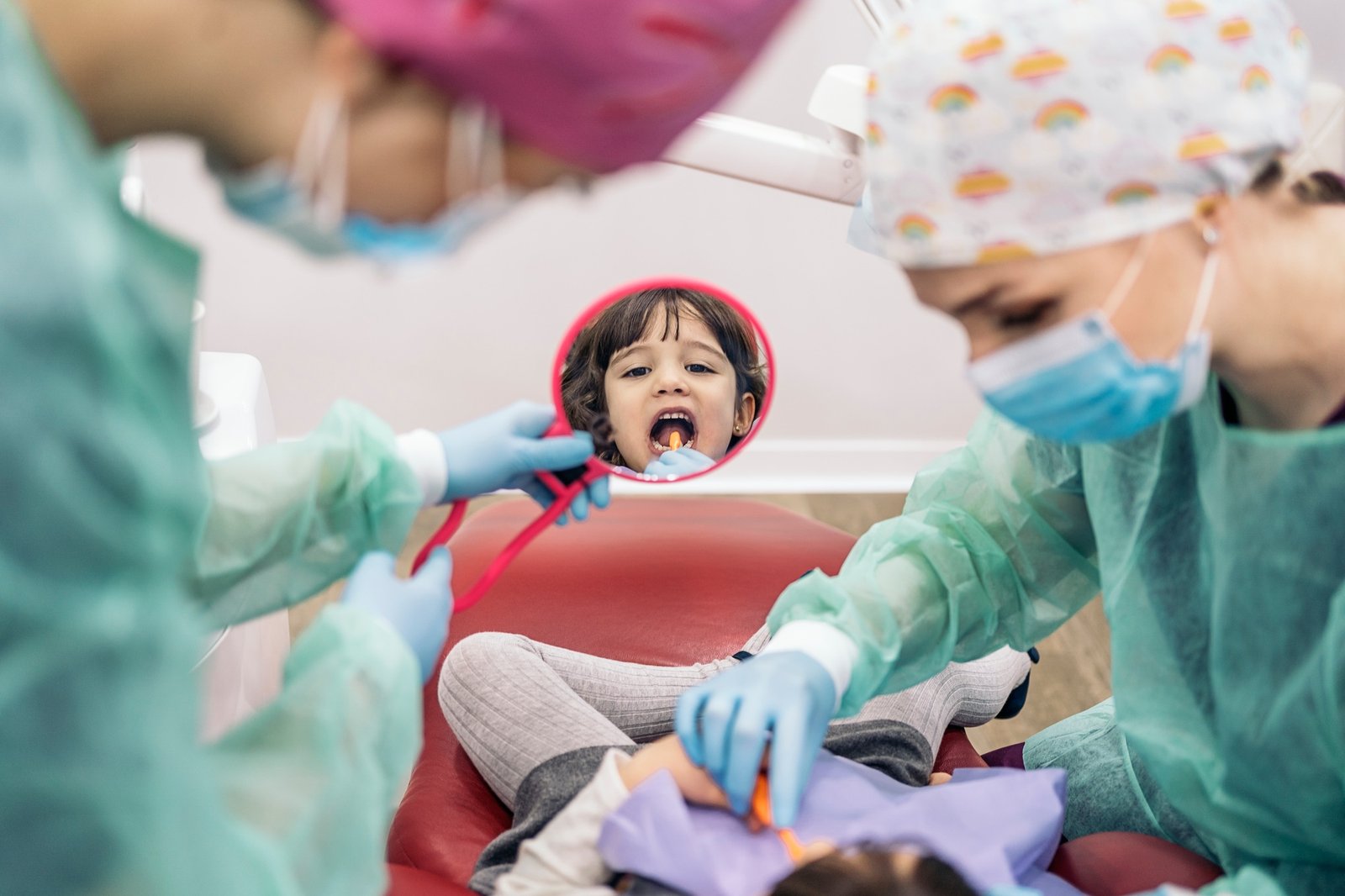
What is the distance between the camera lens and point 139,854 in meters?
0.74

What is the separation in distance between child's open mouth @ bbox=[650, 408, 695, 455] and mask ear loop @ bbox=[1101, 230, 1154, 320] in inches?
22.2

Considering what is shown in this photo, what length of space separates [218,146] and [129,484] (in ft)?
0.68

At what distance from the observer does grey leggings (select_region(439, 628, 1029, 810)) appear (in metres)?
1.42

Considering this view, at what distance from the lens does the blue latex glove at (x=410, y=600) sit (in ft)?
3.29

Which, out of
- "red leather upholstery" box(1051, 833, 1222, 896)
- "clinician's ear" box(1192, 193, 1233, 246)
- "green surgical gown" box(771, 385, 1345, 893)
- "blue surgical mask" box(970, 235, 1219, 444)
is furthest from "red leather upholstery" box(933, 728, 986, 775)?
"clinician's ear" box(1192, 193, 1233, 246)

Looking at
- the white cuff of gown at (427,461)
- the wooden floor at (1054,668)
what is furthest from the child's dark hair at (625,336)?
the wooden floor at (1054,668)

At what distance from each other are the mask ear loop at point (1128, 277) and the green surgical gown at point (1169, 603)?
19cm

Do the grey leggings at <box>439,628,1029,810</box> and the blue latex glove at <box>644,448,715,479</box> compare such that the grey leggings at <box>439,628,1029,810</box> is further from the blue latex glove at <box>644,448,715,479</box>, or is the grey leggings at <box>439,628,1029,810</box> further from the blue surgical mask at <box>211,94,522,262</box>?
the blue surgical mask at <box>211,94,522,262</box>

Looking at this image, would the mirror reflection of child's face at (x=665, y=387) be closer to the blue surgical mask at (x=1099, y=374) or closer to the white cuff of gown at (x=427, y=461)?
the white cuff of gown at (x=427, y=461)

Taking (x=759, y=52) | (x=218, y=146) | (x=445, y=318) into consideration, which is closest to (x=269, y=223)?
(x=218, y=146)

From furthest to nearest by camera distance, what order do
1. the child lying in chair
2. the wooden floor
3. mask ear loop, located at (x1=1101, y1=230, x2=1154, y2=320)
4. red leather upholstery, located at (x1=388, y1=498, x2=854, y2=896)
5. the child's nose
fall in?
1. the wooden floor
2. red leather upholstery, located at (x1=388, y1=498, x2=854, y2=896)
3. the child's nose
4. the child lying in chair
5. mask ear loop, located at (x1=1101, y1=230, x2=1154, y2=320)

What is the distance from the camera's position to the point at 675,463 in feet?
4.78

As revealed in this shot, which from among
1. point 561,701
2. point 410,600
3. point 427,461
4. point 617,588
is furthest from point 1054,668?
point 410,600

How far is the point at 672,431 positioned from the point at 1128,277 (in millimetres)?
594
